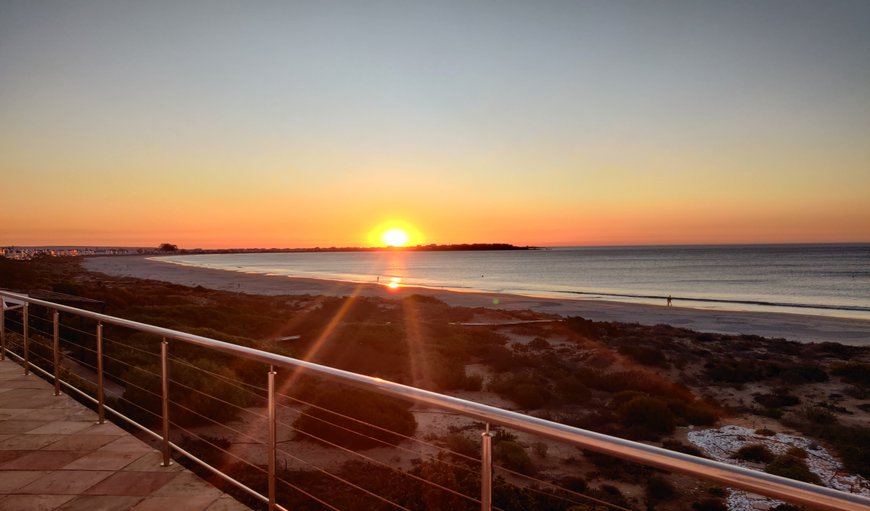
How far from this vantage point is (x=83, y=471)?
12.6ft

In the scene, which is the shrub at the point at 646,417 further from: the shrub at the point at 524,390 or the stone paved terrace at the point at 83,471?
the stone paved terrace at the point at 83,471

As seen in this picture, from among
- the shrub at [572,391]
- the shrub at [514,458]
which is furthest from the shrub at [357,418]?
the shrub at [572,391]

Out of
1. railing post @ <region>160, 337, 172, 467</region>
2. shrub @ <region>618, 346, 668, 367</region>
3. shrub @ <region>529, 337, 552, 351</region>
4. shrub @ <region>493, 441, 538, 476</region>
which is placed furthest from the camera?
shrub @ <region>529, 337, 552, 351</region>

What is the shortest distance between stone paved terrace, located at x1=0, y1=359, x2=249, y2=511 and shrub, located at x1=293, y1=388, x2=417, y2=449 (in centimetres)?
360

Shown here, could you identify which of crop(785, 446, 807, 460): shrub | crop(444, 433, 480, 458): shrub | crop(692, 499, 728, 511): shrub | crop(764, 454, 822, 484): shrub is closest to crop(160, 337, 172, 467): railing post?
crop(444, 433, 480, 458): shrub

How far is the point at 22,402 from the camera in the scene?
18.5ft

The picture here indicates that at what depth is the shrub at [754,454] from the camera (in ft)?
27.0

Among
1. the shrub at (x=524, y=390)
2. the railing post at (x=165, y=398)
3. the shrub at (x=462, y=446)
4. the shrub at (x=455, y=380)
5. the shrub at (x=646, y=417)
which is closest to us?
the railing post at (x=165, y=398)

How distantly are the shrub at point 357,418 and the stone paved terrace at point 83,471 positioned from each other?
3.60 metres

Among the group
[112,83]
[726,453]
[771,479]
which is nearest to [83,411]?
[771,479]

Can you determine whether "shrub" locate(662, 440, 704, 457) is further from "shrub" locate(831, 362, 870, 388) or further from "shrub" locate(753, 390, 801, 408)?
"shrub" locate(831, 362, 870, 388)

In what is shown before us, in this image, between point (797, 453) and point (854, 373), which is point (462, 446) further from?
point (854, 373)

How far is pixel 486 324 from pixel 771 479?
2230cm

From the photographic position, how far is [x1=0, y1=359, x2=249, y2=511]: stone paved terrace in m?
3.34
